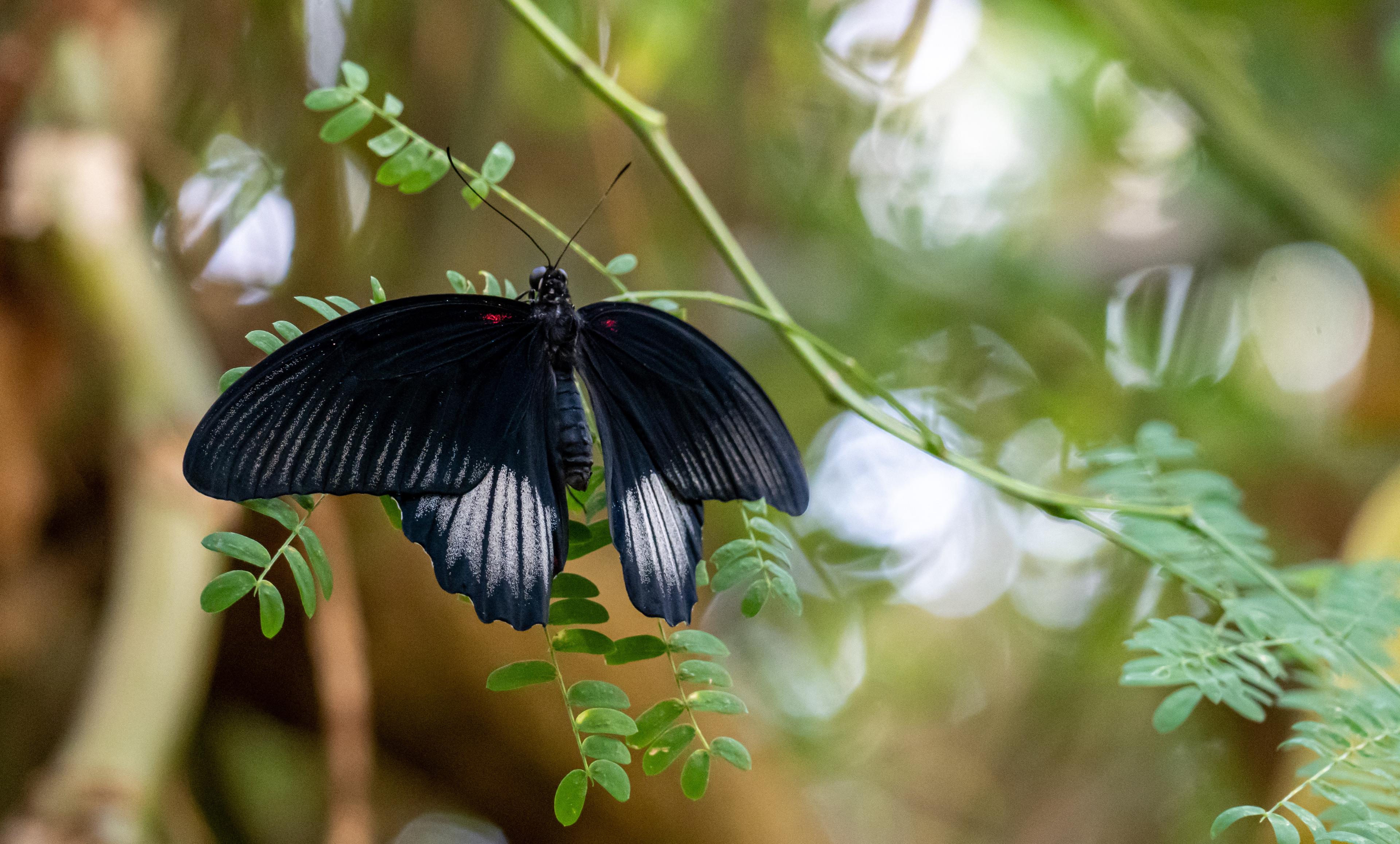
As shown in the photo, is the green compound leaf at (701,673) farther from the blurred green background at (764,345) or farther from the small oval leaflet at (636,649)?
the blurred green background at (764,345)

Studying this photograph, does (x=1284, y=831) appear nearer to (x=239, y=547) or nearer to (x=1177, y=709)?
(x=1177, y=709)

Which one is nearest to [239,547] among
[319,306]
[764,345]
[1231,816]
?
[319,306]

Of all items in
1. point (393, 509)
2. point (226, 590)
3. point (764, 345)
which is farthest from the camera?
point (764, 345)

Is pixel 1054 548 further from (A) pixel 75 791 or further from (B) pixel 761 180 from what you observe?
(A) pixel 75 791

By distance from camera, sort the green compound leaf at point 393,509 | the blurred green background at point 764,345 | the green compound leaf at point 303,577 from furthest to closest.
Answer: the blurred green background at point 764,345, the green compound leaf at point 393,509, the green compound leaf at point 303,577

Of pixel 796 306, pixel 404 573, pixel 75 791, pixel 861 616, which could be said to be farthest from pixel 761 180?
pixel 75 791

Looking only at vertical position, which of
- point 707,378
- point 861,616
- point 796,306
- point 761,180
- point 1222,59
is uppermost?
point 761,180

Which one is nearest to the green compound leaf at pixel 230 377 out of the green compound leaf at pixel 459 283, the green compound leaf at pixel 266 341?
the green compound leaf at pixel 266 341
